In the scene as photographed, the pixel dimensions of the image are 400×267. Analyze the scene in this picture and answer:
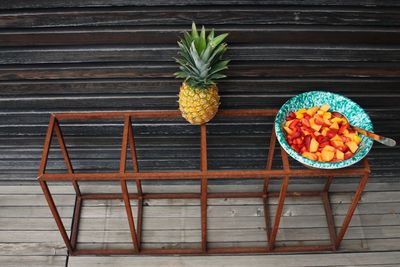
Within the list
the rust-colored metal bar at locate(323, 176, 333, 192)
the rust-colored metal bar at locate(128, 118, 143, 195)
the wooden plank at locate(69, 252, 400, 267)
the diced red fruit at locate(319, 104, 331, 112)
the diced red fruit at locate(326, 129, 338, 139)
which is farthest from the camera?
the rust-colored metal bar at locate(323, 176, 333, 192)

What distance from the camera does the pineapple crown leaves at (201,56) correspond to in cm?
223

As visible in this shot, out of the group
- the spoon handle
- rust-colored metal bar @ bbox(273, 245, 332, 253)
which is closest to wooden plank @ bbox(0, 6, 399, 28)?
the spoon handle

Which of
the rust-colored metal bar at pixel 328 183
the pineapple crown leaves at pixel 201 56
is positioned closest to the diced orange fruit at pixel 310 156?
the pineapple crown leaves at pixel 201 56

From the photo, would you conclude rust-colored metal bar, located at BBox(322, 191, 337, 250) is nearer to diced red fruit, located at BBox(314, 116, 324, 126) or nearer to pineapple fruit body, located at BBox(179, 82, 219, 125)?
diced red fruit, located at BBox(314, 116, 324, 126)

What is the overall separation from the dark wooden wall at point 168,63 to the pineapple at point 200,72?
0.93 feet

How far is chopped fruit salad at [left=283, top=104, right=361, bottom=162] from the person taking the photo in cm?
247

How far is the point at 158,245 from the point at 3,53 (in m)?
1.77

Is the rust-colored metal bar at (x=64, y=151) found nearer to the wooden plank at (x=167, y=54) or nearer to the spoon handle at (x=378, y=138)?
the wooden plank at (x=167, y=54)

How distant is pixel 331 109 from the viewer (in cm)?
270

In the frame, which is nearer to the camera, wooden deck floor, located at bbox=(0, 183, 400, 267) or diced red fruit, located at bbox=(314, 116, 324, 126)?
diced red fruit, located at bbox=(314, 116, 324, 126)

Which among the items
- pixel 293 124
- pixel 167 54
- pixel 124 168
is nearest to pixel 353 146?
pixel 293 124

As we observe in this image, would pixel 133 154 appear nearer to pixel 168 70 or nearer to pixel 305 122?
pixel 168 70

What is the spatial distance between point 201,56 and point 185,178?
4.33 feet

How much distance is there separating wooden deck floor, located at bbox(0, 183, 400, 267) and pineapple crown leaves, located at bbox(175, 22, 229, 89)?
1.39 meters
